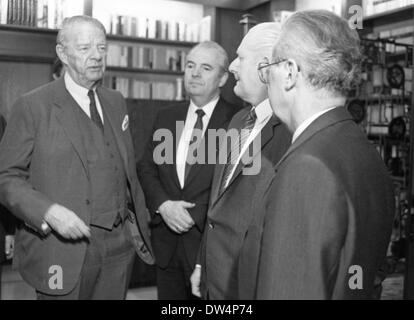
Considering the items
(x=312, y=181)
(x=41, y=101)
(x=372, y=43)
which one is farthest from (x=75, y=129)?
(x=372, y=43)

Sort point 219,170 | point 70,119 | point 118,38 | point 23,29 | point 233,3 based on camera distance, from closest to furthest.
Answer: point 219,170
point 70,119
point 23,29
point 118,38
point 233,3

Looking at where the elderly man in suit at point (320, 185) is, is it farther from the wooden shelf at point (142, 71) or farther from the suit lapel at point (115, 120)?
the wooden shelf at point (142, 71)

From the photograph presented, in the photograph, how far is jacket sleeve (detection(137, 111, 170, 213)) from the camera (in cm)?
240

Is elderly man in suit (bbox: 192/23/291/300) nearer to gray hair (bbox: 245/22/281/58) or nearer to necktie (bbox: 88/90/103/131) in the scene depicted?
gray hair (bbox: 245/22/281/58)

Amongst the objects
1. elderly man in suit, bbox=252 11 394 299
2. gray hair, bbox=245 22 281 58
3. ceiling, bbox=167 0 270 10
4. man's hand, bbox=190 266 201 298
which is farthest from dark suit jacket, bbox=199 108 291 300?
ceiling, bbox=167 0 270 10

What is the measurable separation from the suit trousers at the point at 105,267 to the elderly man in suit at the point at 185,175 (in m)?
0.29

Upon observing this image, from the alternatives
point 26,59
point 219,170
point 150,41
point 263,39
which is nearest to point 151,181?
point 219,170

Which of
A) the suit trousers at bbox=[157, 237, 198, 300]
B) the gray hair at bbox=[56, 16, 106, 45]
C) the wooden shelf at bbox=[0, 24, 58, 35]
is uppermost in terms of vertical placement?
the wooden shelf at bbox=[0, 24, 58, 35]

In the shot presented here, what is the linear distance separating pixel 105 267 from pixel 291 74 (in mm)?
1298

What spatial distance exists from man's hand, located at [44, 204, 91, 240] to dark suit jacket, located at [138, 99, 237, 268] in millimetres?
610

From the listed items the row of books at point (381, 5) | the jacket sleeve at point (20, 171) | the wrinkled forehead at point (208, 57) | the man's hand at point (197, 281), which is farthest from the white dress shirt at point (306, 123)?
the row of books at point (381, 5)

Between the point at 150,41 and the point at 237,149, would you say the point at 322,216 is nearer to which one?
the point at 237,149

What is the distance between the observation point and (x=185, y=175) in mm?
2418
